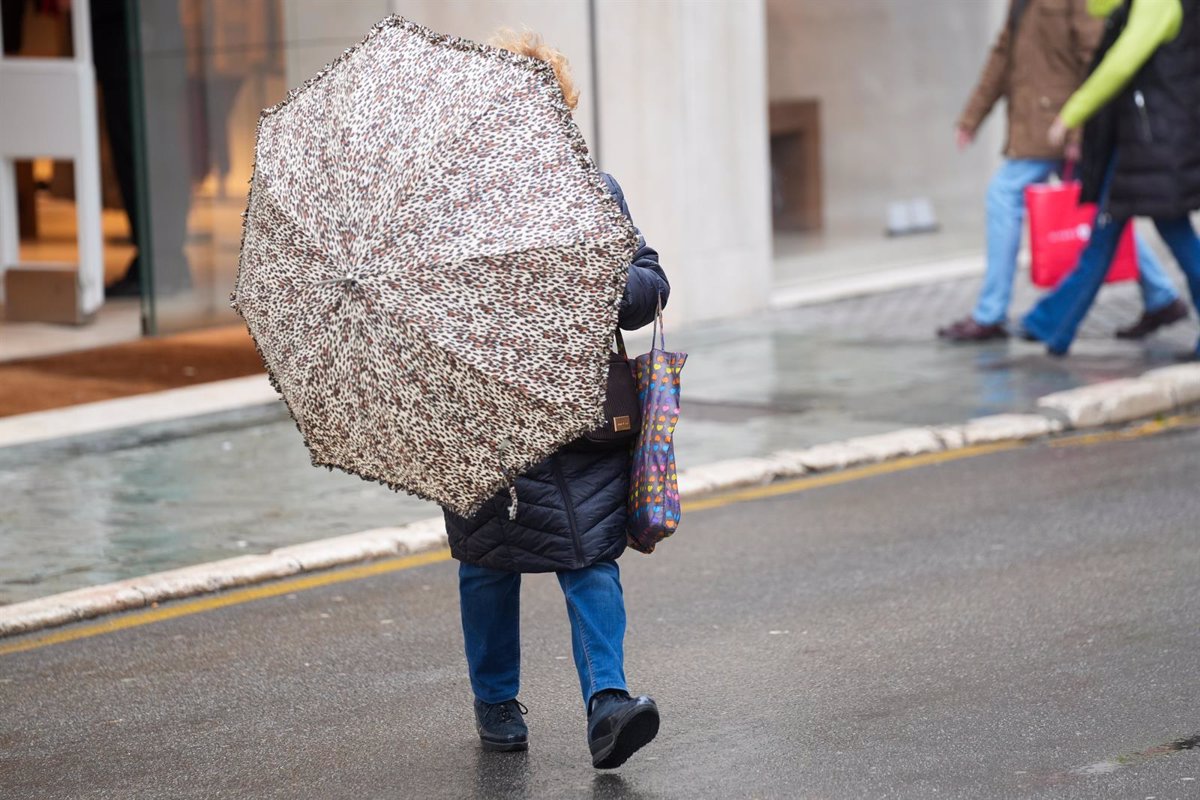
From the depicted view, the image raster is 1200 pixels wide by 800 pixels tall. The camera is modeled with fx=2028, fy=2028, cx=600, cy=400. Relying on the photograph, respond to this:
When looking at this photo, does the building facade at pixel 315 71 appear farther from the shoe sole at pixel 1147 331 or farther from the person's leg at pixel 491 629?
the person's leg at pixel 491 629

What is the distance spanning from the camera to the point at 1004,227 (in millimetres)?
11109

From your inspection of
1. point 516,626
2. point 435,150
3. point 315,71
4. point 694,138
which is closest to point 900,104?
point 694,138

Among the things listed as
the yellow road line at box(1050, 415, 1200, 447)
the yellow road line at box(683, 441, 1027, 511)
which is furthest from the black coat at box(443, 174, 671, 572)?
the yellow road line at box(1050, 415, 1200, 447)

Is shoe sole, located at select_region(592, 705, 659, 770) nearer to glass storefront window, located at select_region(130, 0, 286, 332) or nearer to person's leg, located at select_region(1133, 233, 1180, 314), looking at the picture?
person's leg, located at select_region(1133, 233, 1180, 314)

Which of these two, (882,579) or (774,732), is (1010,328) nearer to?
(882,579)

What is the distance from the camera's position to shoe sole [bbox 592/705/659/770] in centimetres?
450

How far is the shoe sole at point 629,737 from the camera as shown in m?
4.50

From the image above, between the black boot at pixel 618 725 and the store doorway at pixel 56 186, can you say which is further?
the store doorway at pixel 56 186

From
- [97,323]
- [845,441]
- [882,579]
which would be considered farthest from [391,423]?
[97,323]

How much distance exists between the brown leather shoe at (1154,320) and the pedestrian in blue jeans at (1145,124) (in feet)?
2.05

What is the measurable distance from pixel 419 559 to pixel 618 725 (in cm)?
261

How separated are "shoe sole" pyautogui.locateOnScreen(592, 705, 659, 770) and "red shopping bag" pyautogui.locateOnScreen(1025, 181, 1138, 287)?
675cm

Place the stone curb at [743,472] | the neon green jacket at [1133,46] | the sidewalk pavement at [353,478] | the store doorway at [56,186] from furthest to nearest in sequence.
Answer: the store doorway at [56,186] < the neon green jacket at [1133,46] < the sidewalk pavement at [353,478] < the stone curb at [743,472]

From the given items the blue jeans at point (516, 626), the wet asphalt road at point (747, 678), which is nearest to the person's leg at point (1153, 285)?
the wet asphalt road at point (747, 678)
